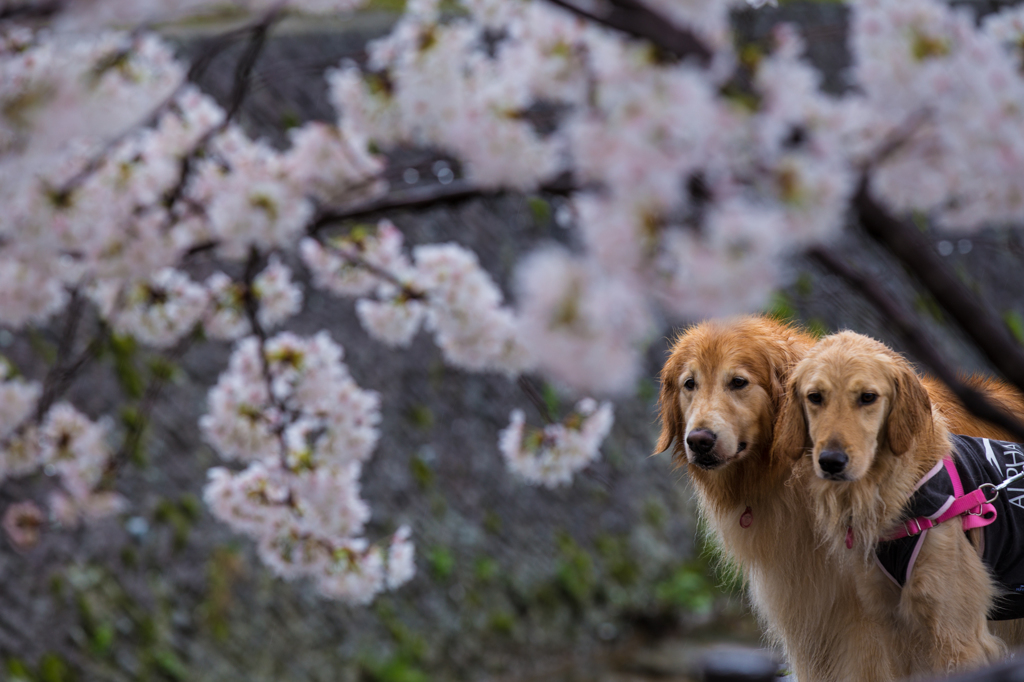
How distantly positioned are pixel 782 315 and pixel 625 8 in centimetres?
179

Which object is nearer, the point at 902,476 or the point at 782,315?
the point at 902,476

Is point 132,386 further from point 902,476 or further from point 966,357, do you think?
point 966,357

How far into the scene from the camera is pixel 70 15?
6.05ft

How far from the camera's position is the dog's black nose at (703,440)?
242cm

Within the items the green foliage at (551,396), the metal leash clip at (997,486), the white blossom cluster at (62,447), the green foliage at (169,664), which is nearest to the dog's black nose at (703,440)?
the metal leash clip at (997,486)

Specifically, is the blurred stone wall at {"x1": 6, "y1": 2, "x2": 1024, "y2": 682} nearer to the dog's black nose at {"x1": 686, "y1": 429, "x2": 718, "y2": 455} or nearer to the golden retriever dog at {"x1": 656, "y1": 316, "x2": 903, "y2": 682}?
the golden retriever dog at {"x1": 656, "y1": 316, "x2": 903, "y2": 682}

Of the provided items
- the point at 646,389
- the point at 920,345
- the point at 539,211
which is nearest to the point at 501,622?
the point at 646,389

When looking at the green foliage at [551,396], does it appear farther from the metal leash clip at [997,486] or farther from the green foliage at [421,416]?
the metal leash clip at [997,486]

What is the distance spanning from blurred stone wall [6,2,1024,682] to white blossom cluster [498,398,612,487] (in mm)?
924

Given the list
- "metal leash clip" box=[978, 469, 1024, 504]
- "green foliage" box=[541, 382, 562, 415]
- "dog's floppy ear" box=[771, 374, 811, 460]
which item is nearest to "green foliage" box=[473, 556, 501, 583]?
"green foliage" box=[541, 382, 562, 415]

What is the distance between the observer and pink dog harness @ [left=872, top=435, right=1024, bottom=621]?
92.9 inches

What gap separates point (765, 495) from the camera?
8.63ft

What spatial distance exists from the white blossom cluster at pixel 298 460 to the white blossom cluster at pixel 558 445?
582mm

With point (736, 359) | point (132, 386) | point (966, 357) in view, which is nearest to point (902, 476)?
point (736, 359)
